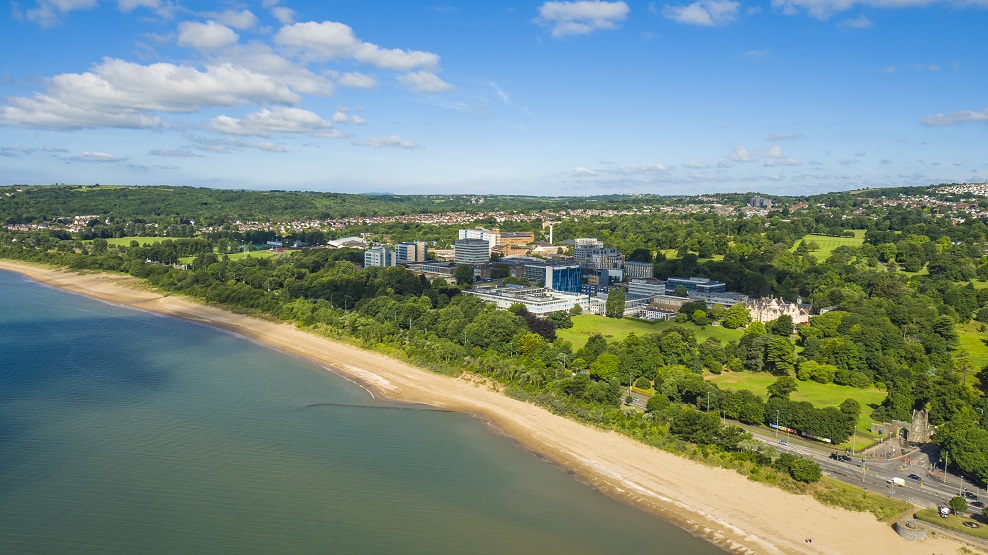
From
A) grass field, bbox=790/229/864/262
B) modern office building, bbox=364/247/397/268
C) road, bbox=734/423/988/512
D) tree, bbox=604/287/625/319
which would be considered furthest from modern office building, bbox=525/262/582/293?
road, bbox=734/423/988/512

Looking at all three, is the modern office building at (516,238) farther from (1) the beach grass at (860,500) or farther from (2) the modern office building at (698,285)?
(1) the beach grass at (860,500)

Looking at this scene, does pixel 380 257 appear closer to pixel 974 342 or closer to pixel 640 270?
pixel 640 270

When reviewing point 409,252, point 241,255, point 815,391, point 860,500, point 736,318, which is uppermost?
point 409,252

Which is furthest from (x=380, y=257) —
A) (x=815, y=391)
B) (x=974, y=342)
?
(x=974, y=342)

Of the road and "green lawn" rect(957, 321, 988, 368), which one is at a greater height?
"green lawn" rect(957, 321, 988, 368)

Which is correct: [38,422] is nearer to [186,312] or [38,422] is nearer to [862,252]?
[186,312]

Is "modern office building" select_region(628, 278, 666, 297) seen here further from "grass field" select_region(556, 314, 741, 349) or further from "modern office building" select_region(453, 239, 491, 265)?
"modern office building" select_region(453, 239, 491, 265)
